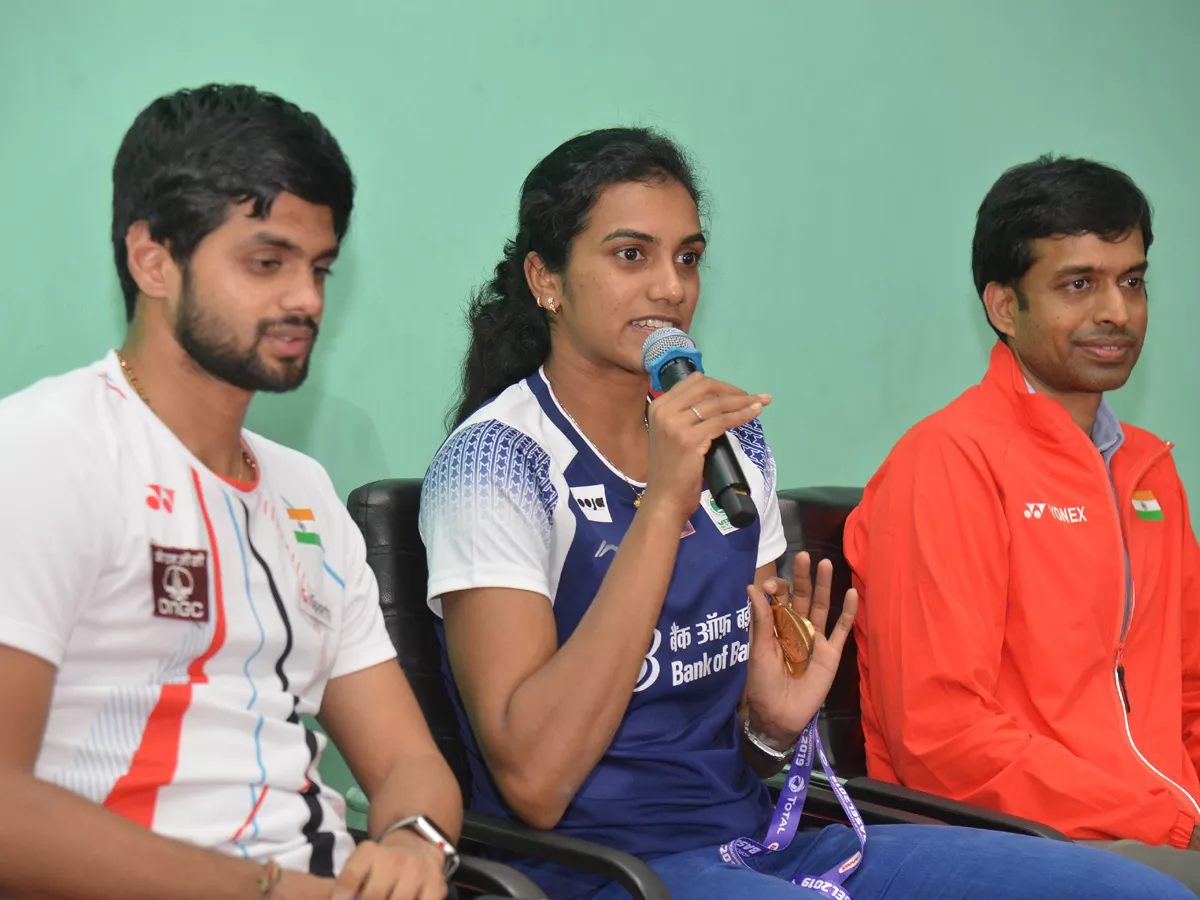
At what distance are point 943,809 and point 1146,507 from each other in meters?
0.82

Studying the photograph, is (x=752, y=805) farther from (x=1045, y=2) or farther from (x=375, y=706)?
(x=1045, y=2)

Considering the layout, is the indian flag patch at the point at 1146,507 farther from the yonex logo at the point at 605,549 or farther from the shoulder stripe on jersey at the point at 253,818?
the shoulder stripe on jersey at the point at 253,818

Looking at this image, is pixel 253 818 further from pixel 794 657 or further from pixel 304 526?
pixel 794 657

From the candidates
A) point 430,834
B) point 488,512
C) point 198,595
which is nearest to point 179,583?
point 198,595

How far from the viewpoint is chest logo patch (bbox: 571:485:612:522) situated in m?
1.77

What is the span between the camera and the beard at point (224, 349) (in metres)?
1.34

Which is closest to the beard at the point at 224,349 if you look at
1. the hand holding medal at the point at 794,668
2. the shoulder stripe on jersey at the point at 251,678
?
the shoulder stripe on jersey at the point at 251,678

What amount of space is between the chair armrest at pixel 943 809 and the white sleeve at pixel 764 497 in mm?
380

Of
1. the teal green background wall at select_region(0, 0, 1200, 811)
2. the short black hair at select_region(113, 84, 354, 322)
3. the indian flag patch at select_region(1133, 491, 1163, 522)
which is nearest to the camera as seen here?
the short black hair at select_region(113, 84, 354, 322)

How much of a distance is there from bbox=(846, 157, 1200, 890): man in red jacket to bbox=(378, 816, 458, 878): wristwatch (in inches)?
35.2

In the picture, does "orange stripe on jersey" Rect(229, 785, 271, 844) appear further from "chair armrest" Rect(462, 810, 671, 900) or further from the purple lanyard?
the purple lanyard

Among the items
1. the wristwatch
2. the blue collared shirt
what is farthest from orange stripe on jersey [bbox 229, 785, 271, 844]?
the blue collared shirt

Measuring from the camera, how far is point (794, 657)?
187 centimetres

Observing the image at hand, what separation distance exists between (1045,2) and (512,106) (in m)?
1.46
